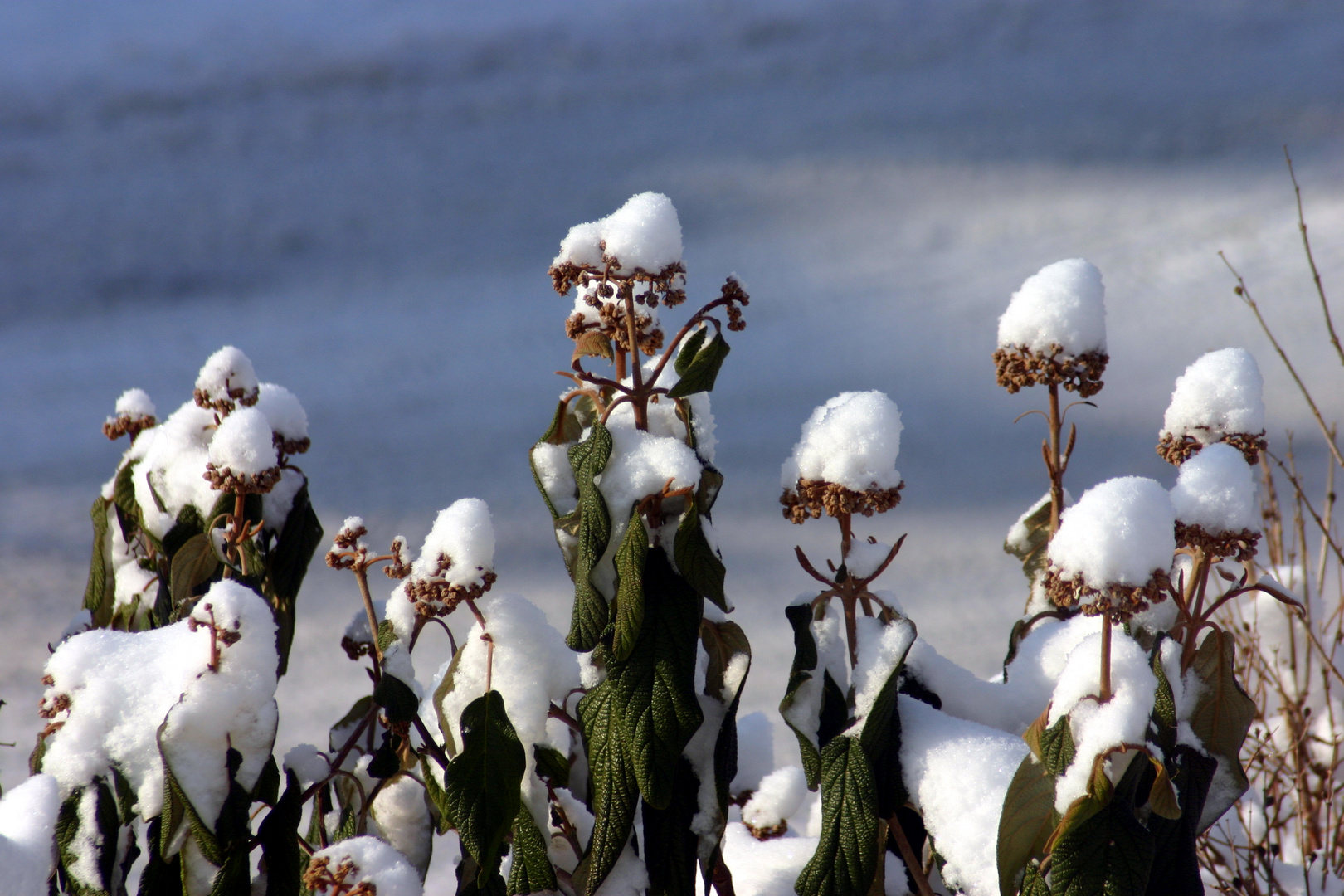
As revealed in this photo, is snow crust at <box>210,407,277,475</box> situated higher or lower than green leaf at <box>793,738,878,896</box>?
higher

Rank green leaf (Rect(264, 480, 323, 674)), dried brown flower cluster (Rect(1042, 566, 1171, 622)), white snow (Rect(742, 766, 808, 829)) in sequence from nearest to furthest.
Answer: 1. dried brown flower cluster (Rect(1042, 566, 1171, 622))
2. green leaf (Rect(264, 480, 323, 674))
3. white snow (Rect(742, 766, 808, 829))

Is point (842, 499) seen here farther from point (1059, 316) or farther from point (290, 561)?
point (290, 561)

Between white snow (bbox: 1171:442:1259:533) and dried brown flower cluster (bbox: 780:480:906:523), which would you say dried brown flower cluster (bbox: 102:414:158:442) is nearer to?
dried brown flower cluster (bbox: 780:480:906:523)

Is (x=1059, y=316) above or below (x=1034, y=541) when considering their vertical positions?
above

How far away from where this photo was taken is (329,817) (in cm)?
206

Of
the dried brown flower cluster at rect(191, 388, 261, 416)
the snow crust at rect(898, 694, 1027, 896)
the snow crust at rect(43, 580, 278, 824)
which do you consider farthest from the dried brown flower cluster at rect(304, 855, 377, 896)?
the dried brown flower cluster at rect(191, 388, 261, 416)

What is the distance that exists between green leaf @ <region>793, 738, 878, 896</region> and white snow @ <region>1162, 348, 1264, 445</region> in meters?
0.77

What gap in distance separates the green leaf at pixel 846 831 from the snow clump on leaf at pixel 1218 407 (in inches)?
29.4

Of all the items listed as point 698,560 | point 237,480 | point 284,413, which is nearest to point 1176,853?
point 698,560

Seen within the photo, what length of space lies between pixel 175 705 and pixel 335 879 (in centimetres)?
36

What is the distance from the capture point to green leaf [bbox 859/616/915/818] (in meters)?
1.37

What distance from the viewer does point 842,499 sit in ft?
4.57

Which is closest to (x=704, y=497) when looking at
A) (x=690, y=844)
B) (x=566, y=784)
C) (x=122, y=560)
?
(x=690, y=844)

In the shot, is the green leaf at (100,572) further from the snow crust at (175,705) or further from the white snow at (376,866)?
the white snow at (376,866)
